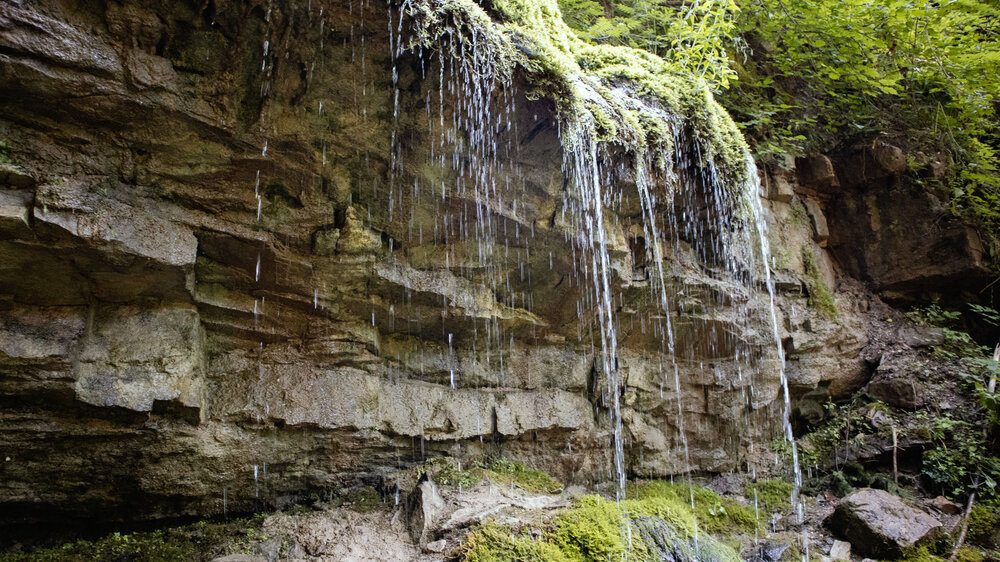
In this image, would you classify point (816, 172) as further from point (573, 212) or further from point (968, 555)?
point (573, 212)

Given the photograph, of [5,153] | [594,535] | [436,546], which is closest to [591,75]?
[594,535]

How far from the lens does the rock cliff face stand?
12.6ft

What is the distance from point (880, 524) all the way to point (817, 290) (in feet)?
12.8

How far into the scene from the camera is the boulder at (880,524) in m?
6.06

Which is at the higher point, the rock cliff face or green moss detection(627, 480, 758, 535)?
the rock cliff face

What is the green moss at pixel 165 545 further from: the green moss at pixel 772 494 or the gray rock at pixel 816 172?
the gray rock at pixel 816 172

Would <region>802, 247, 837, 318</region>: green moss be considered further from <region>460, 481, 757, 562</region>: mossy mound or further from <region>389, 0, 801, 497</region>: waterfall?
<region>460, 481, 757, 562</region>: mossy mound

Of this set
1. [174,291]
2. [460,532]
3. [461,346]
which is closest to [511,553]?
[460,532]

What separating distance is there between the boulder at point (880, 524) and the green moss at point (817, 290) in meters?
3.07

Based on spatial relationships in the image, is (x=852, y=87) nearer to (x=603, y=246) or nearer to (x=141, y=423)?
(x=603, y=246)

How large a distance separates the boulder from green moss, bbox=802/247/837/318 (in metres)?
3.07

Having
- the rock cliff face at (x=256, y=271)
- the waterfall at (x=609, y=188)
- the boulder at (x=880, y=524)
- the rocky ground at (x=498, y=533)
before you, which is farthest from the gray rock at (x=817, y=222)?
the rocky ground at (x=498, y=533)

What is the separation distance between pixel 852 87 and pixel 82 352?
1208cm

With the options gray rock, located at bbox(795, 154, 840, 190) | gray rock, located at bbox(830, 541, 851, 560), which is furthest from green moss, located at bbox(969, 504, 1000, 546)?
gray rock, located at bbox(795, 154, 840, 190)
